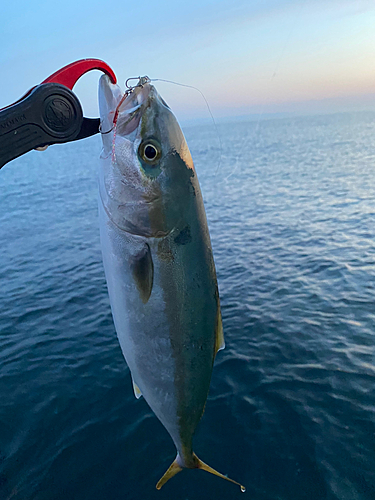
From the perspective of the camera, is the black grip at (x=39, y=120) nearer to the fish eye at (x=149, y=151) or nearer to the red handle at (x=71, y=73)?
the red handle at (x=71, y=73)

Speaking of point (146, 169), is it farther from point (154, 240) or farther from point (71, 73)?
point (71, 73)

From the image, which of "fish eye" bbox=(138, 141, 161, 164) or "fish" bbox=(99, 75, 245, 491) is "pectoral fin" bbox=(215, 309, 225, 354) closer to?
"fish" bbox=(99, 75, 245, 491)

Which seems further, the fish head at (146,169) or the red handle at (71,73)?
the red handle at (71,73)

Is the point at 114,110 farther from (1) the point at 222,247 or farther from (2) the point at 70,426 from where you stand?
(1) the point at 222,247

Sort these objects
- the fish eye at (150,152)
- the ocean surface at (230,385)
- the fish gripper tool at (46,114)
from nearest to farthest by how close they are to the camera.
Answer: the fish eye at (150,152), the fish gripper tool at (46,114), the ocean surface at (230,385)

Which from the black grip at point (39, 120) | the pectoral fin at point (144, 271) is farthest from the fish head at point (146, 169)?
the black grip at point (39, 120)

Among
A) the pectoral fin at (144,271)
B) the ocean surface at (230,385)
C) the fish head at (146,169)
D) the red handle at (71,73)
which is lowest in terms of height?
the ocean surface at (230,385)

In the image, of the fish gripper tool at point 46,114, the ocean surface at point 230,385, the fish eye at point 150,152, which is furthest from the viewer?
the ocean surface at point 230,385

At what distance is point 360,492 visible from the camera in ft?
19.6

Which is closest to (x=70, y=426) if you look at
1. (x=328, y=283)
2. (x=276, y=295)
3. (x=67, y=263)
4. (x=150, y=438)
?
(x=150, y=438)

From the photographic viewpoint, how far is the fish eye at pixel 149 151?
8.71 ft

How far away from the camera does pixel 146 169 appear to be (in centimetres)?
267

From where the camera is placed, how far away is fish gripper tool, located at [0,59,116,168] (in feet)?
10.0

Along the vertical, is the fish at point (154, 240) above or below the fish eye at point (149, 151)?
below
